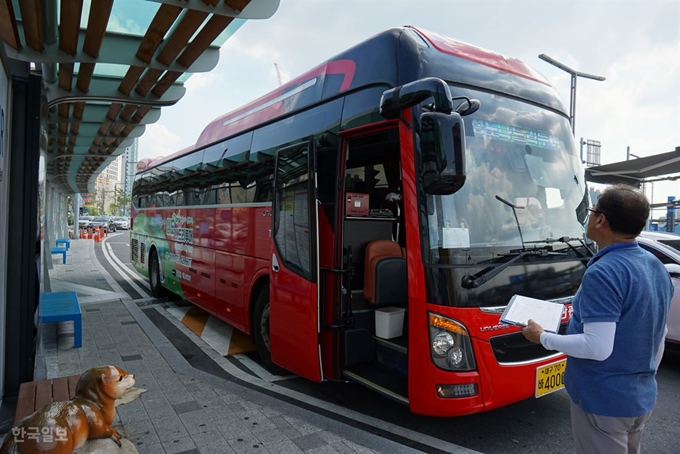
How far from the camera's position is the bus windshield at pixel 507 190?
3678mm

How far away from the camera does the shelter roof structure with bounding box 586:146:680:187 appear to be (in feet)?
36.4

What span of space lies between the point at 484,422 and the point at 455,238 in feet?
6.35

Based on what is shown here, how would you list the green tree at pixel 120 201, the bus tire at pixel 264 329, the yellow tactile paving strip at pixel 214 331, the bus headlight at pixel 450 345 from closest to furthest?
the bus headlight at pixel 450 345, the bus tire at pixel 264 329, the yellow tactile paving strip at pixel 214 331, the green tree at pixel 120 201

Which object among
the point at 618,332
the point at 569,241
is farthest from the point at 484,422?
the point at 618,332

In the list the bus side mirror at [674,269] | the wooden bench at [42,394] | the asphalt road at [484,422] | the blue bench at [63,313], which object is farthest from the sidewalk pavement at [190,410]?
the bus side mirror at [674,269]

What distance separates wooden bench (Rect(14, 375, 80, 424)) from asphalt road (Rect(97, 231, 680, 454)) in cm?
203

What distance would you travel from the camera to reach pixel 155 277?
10352 mm

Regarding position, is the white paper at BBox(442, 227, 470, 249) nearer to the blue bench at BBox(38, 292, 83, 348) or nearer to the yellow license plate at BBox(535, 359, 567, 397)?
the yellow license plate at BBox(535, 359, 567, 397)

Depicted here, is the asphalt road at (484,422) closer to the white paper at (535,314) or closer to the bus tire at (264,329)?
the bus tire at (264,329)

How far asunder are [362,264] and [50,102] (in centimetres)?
492

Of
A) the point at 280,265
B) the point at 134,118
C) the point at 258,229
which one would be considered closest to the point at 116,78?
the point at 134,118

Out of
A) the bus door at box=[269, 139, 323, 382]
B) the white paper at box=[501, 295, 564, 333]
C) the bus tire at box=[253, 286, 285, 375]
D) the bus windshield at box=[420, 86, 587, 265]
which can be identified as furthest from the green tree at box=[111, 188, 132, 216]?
the white paper at box=[501, 295, 564, 333]

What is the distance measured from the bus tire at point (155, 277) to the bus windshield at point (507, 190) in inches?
318

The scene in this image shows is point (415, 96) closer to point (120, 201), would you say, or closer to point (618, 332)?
point (618, 332)
